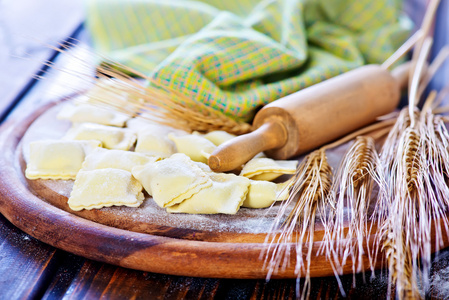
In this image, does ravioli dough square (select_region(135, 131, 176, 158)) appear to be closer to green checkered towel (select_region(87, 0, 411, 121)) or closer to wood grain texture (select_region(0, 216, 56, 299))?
green checkered towel (select_region(87, 0, 411, 121))

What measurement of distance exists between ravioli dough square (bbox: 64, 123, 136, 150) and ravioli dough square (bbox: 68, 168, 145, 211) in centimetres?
19

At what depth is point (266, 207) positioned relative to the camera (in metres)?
1.00

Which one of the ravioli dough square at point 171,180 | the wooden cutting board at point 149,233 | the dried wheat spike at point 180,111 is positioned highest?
the dried wheat spike at point 180,111

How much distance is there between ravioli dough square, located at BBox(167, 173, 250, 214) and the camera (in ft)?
3.11

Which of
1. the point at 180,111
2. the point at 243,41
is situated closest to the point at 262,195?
the point at 180,111

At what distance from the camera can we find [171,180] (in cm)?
95

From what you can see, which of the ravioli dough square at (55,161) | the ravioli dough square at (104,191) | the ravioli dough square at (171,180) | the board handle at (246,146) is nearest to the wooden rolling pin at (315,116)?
the board handle at (246,146)

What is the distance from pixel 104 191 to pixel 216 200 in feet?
0.81

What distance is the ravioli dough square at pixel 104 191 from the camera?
38.5 inches

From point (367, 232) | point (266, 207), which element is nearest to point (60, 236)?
point (266, 207)

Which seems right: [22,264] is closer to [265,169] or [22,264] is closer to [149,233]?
[149,233]

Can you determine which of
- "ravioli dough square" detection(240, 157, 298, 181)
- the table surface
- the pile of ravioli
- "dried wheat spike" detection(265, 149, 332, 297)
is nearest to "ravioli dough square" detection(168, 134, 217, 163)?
the pile of ravioli

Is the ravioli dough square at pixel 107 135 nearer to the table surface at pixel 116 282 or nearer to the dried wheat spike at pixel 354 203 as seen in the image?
the table surface at pixel 116 282

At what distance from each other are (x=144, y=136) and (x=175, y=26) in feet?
2.39
